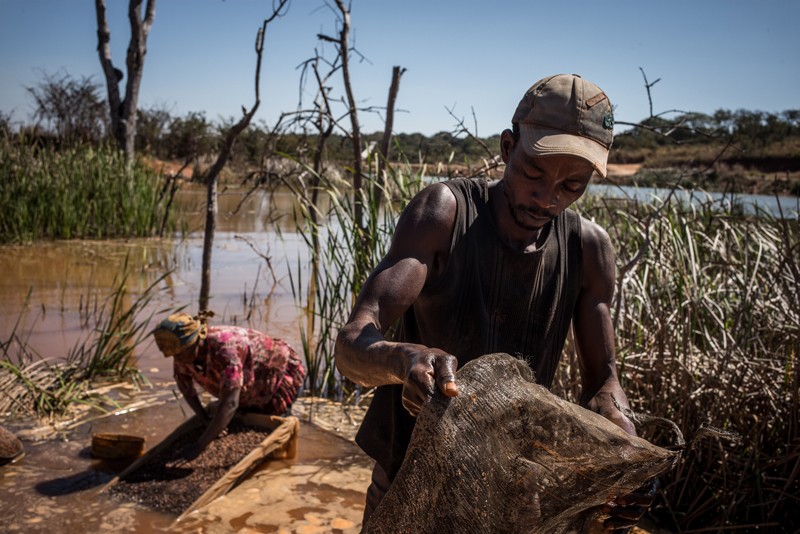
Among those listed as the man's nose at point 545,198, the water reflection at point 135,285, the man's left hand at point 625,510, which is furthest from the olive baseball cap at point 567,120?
the water reflection at point 135,285

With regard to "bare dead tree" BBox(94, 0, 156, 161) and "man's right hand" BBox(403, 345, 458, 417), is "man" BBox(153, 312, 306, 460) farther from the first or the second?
"bare dead tree" BBox(94, 0, 156, 161)

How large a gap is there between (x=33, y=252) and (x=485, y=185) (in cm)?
993

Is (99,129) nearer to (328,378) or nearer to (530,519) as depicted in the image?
(328,378)

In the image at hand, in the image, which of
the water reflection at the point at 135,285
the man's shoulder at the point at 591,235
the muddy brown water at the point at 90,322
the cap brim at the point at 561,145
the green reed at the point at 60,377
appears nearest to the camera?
the cap brim at the point at 561,145

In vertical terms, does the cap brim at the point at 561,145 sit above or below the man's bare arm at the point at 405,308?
above

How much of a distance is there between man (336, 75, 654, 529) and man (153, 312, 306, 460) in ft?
7.09

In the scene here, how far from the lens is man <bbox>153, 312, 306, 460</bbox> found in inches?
155

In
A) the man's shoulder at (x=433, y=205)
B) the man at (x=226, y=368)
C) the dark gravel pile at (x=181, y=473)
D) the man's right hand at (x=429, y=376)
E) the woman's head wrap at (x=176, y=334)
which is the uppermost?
the man's shoulder at (x=433, y=205)

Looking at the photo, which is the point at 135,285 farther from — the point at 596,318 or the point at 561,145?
the point at 561,145

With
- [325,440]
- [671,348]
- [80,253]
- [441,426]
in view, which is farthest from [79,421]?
[80,253]

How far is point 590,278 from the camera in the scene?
6.54ft

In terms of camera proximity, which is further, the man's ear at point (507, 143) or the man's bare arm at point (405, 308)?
the man's ear at point (507, 143)

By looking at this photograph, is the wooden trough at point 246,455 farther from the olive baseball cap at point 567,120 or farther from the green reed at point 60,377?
the olive baseball cap at point 567,120

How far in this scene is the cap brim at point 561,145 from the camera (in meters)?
1.63
